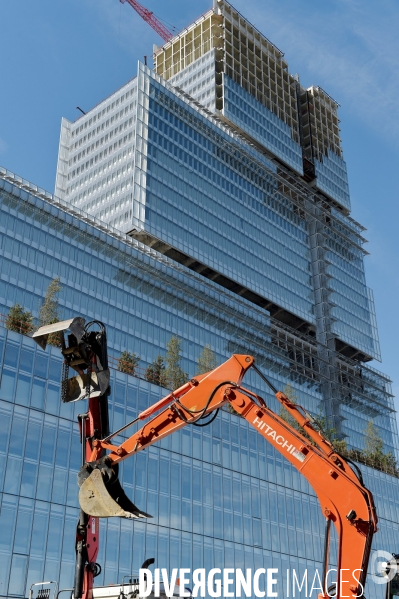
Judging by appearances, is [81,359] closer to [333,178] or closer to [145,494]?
[145,494]

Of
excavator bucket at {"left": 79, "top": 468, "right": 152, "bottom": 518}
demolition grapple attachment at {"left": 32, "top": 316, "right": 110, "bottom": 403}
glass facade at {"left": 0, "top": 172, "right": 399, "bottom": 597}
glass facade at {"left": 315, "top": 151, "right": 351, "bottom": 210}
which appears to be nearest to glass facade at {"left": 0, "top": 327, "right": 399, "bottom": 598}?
glass facade at {"left": 0, "top": 172, "right": 399, "bottom": 597}

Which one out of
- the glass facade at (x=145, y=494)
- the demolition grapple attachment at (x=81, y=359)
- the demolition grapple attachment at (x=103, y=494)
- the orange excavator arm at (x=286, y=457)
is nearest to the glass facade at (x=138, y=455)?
the glass facade at (x=145, y=494)

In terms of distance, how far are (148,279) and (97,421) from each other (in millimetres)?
82070

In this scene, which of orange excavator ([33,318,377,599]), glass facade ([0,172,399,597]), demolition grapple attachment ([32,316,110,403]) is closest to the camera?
orange excavator ([33,318,377,599])

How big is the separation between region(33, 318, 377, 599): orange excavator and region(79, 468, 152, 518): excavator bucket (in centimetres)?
2

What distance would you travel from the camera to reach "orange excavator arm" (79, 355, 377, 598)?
14703 mm

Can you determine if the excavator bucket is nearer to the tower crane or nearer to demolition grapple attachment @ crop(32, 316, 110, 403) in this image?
demolition grapple attachment @ crop(32, 316, 110, 403)

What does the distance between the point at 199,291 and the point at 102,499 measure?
91966 millimetres

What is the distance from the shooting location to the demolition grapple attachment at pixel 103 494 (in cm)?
1622

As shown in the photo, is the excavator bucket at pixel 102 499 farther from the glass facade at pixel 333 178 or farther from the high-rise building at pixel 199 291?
the glass facade at pixel 333 178

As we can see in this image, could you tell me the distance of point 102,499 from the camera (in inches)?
642

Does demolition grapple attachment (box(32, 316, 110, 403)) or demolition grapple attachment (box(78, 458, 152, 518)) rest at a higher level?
demolition grapple attachment (box(32, 316, 110, 403))

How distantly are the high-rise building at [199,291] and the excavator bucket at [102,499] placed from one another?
25.0 m

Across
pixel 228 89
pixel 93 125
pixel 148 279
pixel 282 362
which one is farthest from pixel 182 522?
pixel 228 89
